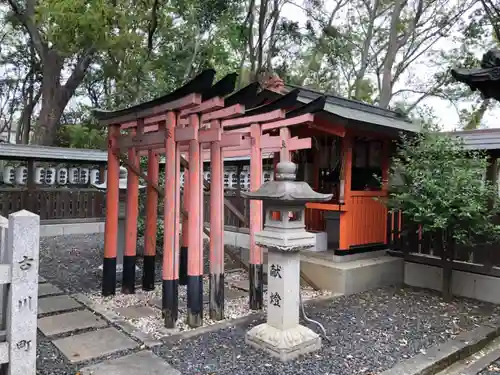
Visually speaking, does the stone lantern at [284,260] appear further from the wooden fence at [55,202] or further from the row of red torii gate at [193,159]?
the wooden fence at [55,202]

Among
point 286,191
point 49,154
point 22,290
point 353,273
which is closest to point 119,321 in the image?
point 22,290

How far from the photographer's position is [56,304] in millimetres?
5449

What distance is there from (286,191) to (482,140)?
469cm

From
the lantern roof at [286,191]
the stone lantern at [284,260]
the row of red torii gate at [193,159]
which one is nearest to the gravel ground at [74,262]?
the row of red torii gate at [193,159]

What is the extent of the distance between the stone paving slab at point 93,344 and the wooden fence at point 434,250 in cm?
477

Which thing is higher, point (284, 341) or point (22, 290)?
point (22, 290)

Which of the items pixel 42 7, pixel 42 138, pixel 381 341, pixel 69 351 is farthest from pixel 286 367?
pixel 42 138

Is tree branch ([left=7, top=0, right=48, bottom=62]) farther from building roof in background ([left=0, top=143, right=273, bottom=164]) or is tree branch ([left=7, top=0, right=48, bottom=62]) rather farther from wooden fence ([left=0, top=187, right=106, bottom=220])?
wooden fence ([left=0, top=187, right=106, bottom=220])

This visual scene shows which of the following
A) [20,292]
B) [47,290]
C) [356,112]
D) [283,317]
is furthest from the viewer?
[356,112]

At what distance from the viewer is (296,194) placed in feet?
13.3

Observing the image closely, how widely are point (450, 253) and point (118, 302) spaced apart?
200 inches

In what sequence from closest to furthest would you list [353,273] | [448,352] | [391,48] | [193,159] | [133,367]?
[133,367]
[448,352]
[193,159]
[353,273]
[391,48]

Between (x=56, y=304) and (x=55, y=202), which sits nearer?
(x=56, y=304)

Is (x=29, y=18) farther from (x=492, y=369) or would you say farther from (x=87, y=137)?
(x=492, y=369)
